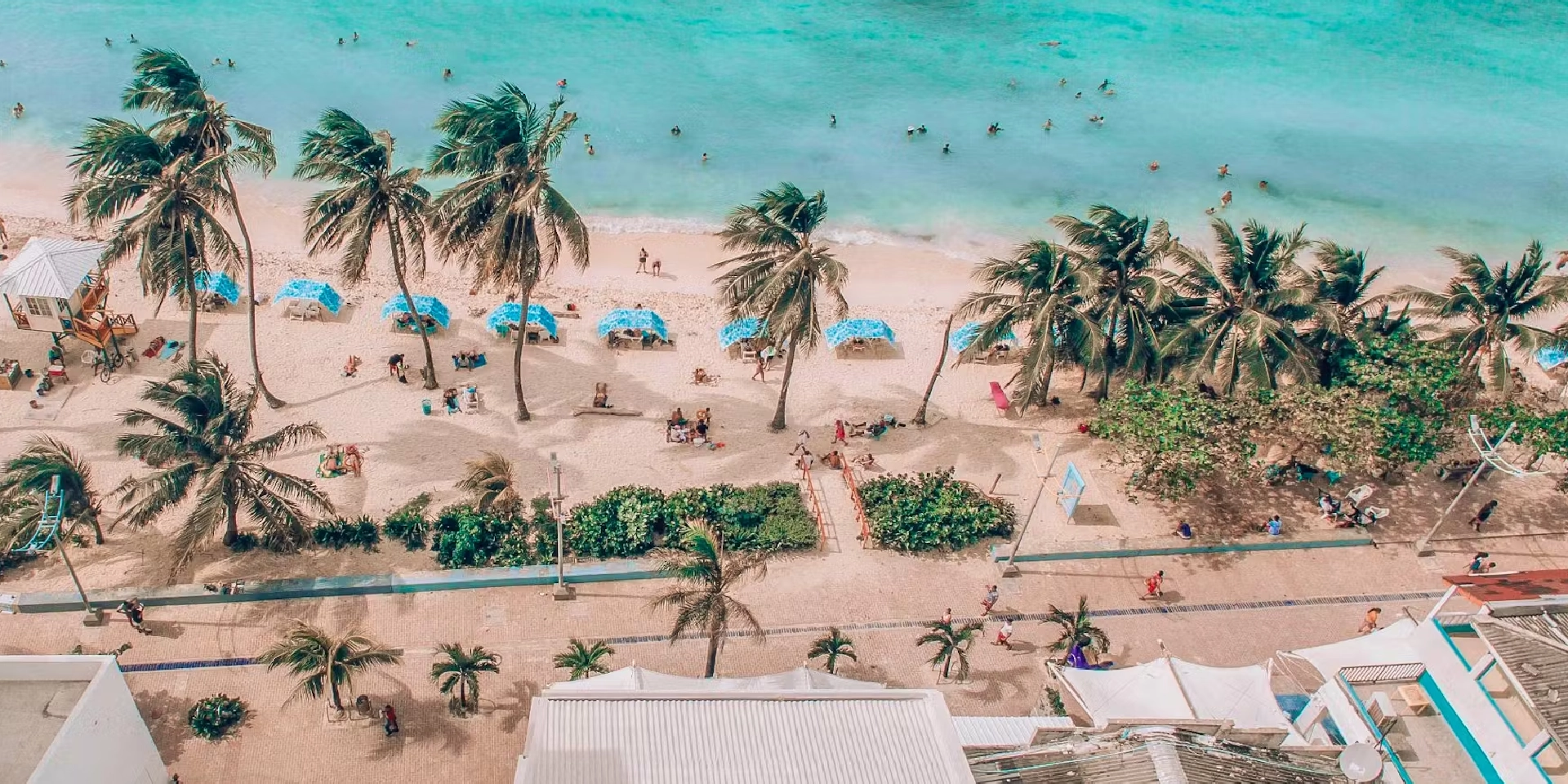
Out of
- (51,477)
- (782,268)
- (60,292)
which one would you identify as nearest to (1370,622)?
(782,268)

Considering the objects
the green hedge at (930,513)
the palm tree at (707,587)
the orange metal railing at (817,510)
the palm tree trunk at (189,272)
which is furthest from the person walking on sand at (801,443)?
the palm tree trunk at (189,272)

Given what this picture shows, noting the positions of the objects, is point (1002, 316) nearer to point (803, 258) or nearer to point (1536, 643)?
point (803, 258)

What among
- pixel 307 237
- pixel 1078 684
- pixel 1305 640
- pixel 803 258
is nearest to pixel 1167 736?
pixel 1078 684

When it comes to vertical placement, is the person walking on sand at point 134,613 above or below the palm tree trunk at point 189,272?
below

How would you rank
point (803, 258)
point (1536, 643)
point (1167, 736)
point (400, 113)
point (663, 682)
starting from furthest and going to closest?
1. point (400, 113)
2. point (803, 258)
3. point (663, 682)
4. point (1536, 643)
5. point (1167, 736)

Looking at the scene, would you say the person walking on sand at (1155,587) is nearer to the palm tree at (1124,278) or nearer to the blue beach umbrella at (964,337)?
the palm tree at (1124,278)

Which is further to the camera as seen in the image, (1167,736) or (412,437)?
(412,437)

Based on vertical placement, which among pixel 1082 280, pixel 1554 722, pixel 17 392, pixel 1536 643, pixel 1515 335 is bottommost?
pixel 1554 722
